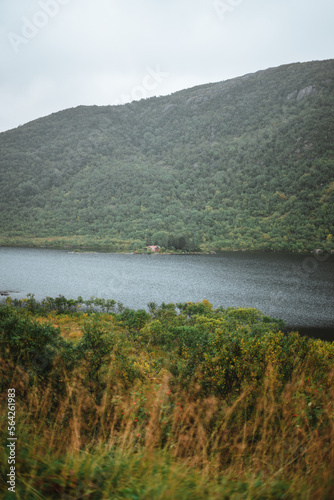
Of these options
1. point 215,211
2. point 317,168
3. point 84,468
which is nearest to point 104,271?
point 84,468

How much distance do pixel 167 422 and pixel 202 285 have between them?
174ft

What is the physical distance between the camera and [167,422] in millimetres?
4270

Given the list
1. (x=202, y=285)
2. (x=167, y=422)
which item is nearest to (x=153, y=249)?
(x=202, y=285)

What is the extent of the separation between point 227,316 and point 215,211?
5733 inches

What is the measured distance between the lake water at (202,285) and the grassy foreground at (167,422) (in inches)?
1140

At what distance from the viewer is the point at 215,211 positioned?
17125 cm

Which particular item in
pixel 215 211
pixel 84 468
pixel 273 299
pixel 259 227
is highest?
pixel 215 211

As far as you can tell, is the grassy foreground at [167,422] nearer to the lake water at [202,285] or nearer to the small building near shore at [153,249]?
the lake water at [202,285]

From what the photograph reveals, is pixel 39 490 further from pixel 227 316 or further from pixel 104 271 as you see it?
pixel 104 271

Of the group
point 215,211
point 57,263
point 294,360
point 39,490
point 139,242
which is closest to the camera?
point 39,490

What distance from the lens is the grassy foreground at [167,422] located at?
2383 mm

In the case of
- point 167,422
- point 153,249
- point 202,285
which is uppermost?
point 167,422

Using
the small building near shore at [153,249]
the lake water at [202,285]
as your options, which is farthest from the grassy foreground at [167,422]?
the small building near shore at [153,249]

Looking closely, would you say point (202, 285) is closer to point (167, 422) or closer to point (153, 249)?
point (167, 422)
